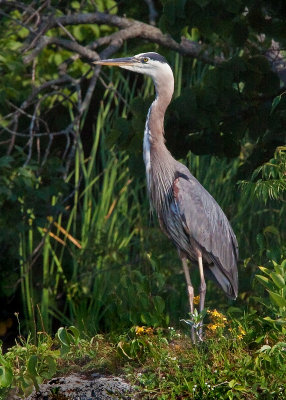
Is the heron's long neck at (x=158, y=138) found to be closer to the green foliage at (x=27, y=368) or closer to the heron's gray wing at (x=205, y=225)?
the heron's gray wing at (x=205, y=225)

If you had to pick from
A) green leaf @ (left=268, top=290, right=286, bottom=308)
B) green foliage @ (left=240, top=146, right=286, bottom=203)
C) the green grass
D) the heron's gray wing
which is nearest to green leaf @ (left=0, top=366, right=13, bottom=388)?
the green grass

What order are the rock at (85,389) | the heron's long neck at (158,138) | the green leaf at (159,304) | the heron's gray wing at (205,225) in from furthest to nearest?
1. the heron's long neck at (158,138)
2. the heron's gray wing at (205,225)
3. the green leaf at (159,304)
4. the rock at (85,389)

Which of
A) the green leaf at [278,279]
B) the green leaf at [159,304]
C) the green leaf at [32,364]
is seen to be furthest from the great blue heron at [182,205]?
the green leaf at [32,364]

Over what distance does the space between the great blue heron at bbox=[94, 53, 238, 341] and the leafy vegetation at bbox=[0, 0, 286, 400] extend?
269 mm

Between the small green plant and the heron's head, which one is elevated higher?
the heron's head

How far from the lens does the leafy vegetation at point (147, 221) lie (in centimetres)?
421

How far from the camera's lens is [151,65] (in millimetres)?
5801

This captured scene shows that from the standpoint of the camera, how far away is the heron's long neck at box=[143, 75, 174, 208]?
5.69 meters

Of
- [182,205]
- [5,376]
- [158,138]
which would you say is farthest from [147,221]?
[5,376]

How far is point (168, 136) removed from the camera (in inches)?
249

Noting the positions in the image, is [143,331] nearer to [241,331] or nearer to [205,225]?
[241,331]

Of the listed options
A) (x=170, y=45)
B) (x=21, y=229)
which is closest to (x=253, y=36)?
(x=170, y=45)

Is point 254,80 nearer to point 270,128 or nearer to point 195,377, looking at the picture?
point 270,128

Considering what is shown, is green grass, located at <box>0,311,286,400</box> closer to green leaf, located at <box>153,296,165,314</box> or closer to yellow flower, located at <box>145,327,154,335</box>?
yellow flower, located at <box>145,327,154,335</box>
